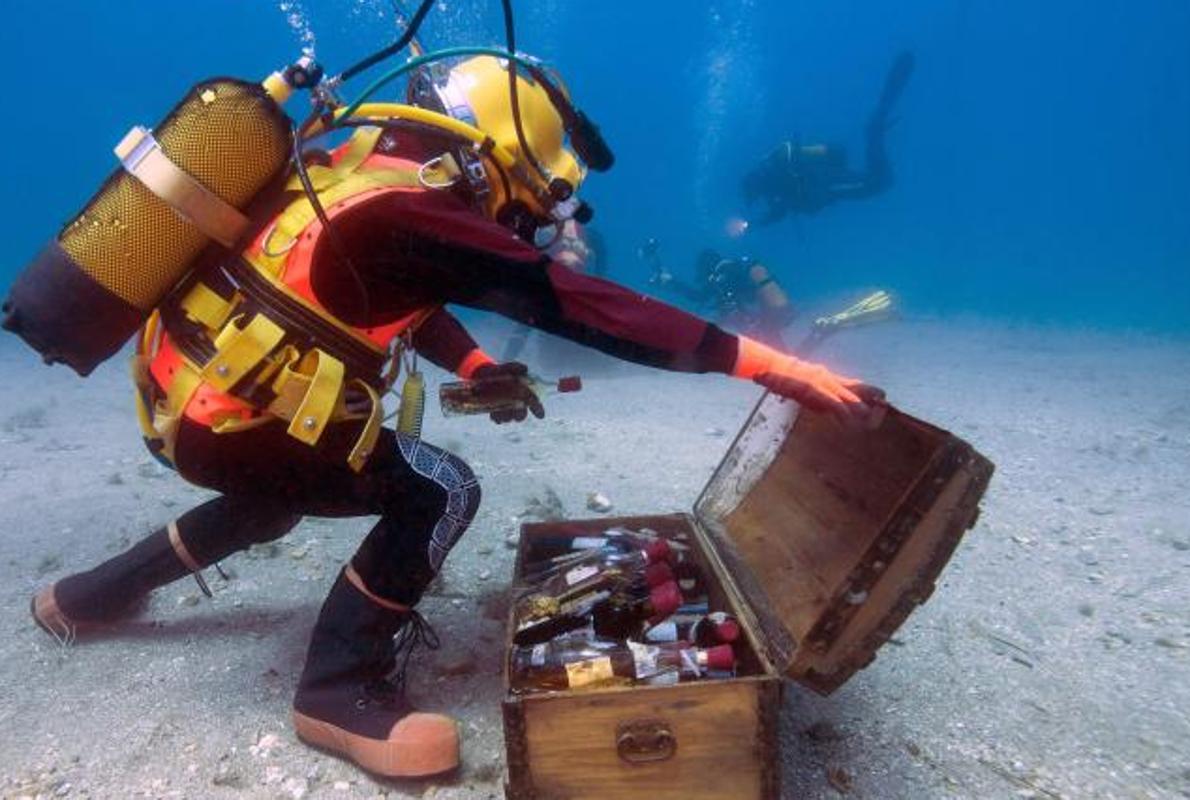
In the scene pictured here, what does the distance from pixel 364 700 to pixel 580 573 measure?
0.95 m

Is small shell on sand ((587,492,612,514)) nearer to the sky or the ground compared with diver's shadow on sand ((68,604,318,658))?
nearer to the sky

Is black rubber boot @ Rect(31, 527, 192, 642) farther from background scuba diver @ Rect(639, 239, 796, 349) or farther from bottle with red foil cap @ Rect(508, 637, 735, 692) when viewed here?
background scuba diver @ Rect(639, 239, 796, 349)

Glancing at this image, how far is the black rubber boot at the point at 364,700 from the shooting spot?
7.50 ft

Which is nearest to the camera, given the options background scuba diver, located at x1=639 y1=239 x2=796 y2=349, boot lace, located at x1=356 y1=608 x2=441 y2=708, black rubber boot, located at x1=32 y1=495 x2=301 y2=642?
boot lace, located at x1=356 y1=608 x2=441 y2=708

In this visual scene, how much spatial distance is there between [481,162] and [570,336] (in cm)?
70

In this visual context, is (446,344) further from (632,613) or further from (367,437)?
(632,613)

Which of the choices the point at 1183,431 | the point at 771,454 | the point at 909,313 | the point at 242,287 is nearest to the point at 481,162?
the point at 242,287

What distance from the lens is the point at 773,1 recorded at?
99.2 metres

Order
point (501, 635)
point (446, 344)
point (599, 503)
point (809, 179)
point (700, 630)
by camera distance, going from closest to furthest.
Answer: point (700, 630) < point (501, 635) < point (446, 344) < point (599, 503) < point (809, 179)

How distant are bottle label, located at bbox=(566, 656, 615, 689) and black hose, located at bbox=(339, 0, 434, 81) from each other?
202cm

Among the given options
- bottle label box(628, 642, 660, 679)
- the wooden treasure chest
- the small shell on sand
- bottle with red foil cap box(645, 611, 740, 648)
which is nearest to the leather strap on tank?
the wooden treasure chest

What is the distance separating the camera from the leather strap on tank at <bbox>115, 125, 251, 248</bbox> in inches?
79.9

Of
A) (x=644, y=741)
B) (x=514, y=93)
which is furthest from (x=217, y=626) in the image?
(x=514, y=93)

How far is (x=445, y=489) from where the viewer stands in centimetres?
252
